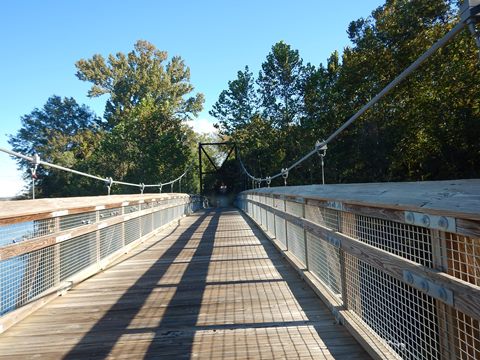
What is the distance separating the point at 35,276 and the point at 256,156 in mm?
27870

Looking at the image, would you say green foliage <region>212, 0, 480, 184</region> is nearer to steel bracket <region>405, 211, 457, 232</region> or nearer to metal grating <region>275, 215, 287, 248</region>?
metal grating <region>275, 215, 287, 248</region>

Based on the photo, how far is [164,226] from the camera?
31.9 feet

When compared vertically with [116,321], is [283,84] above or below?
above

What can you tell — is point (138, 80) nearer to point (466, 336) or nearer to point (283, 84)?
point (283, 84)

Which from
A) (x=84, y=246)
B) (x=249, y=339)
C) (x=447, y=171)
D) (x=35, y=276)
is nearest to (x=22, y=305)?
(x=35, y=276)

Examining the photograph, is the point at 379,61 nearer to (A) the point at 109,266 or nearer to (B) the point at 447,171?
(B) the point at 447,171

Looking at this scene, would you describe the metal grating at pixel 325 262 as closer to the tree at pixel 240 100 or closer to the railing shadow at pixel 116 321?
the railing shadow at pixel 116 321

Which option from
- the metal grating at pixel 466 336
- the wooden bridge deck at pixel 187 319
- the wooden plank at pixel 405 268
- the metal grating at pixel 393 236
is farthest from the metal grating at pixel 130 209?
the metal grating at pixel 466 336

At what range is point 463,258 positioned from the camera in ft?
4.93

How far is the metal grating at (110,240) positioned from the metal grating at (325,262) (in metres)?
2.55

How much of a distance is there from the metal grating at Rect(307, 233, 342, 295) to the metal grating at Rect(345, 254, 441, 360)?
0.88 feet

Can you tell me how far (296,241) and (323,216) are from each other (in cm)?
136

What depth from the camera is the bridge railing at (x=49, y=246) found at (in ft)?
9.46

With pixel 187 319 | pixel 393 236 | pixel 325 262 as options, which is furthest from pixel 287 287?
pixel 393 236
